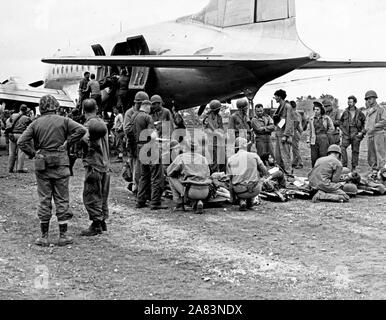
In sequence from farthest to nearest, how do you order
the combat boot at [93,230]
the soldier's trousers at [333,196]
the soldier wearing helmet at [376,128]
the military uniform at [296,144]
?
1. the military uniform at [296,144]
2. the soldier wearing helmet at [376,128]
3. the soldier's trousers at [333,196]
4. the combat boot at [93,230]

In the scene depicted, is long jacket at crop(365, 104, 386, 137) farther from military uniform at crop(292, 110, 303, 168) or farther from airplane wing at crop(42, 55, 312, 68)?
airplane wing at crop(42, 55, 312, 68)

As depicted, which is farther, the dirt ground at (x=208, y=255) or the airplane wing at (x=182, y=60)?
the airplane wing at (x=182, y=60)

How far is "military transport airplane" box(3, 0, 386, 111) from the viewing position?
1411 centimetres

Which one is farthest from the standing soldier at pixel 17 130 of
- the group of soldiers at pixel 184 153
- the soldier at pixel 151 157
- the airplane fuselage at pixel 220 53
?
the soldier at pixel 151 157

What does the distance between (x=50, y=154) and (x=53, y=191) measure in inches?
20.2

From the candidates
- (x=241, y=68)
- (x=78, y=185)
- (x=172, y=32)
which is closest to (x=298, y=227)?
(x=78, y=185)

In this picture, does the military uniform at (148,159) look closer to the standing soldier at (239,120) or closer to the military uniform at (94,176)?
the military uniform at (94,176)

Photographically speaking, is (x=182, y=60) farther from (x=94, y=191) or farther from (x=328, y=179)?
(x=94, y=191)

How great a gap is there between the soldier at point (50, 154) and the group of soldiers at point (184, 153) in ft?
0.04

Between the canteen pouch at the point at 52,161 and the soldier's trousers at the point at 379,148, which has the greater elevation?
the canteen pouch at the point at 52,161

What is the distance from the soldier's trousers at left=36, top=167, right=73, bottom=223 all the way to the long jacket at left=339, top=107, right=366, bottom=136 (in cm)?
914

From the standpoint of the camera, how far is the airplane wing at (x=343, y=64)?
17406 millimetres

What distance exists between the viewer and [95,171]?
8.05 m

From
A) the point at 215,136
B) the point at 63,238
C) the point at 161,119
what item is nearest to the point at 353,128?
the point at 215,136
